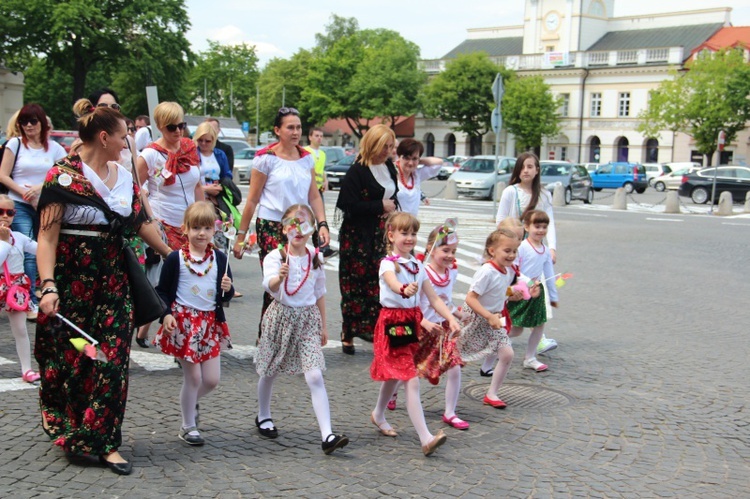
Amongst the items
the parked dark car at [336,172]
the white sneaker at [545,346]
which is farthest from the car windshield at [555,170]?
the white sneaker at [545,346]

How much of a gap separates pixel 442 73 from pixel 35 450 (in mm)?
76154

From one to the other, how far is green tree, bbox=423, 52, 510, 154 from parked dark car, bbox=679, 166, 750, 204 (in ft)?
143

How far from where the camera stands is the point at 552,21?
81.2m

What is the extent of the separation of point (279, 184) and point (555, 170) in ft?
90.4

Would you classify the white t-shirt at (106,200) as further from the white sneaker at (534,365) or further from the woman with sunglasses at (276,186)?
the white sneaker at (534,365)

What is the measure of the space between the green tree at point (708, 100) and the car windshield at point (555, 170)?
31.0 meters

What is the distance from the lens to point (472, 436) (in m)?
5.26

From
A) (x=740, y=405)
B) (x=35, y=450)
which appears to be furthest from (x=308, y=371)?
(x=740, y=405)

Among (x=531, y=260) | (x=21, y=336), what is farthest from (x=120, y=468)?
(x=531, y=260)

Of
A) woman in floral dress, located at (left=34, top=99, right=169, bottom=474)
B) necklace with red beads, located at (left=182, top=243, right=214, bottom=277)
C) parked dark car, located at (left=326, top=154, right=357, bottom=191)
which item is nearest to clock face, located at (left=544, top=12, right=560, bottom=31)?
parked dark car, located at (left=326, top=154, right=357, bottom=191)

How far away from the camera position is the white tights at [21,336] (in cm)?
613

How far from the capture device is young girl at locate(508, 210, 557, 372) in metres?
6.86

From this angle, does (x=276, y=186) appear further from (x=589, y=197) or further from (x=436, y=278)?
(x=589, y=197)

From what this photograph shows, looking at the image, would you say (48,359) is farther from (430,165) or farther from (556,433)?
(430,165)
